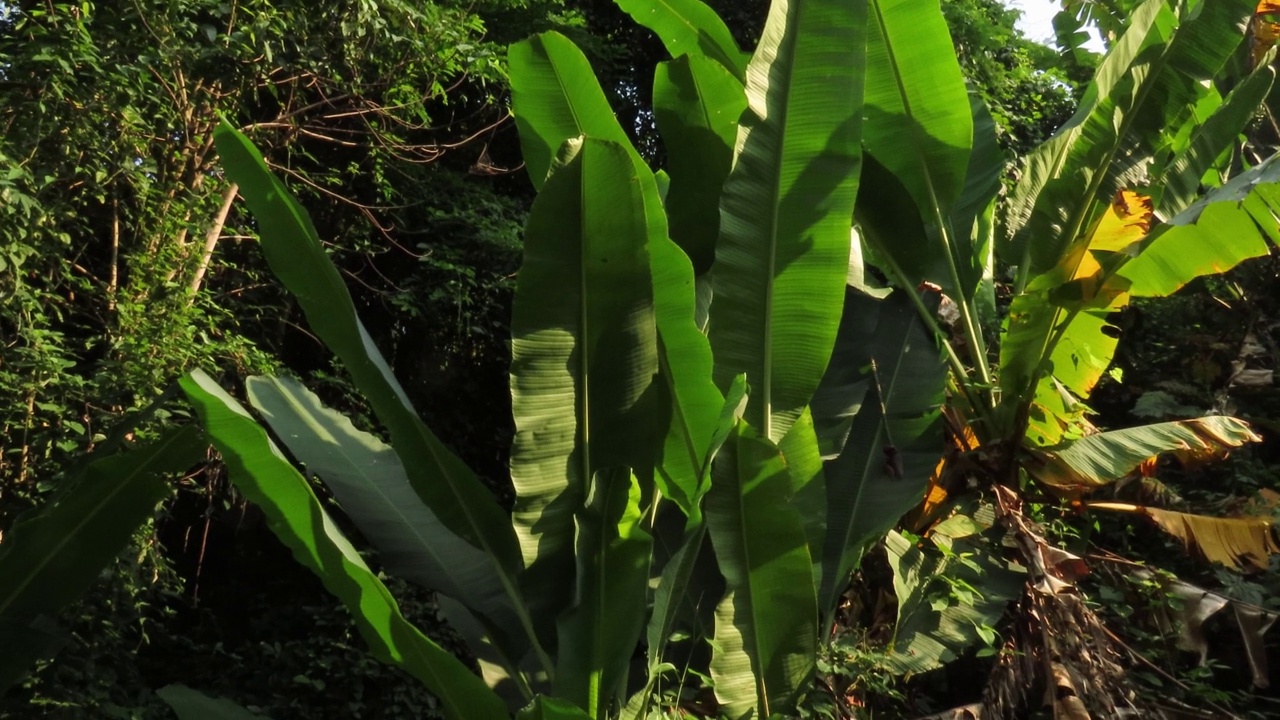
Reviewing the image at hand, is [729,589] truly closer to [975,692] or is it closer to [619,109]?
[975,692]

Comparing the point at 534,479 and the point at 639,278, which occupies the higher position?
the point at 639,278

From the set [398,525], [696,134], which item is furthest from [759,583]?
[696,134]

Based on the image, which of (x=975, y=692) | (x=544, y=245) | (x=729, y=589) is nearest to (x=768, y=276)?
(x=544, y=245)

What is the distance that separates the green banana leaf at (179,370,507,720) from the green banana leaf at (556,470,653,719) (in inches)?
8.7

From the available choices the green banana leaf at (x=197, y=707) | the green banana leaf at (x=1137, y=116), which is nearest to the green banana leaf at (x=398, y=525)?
the green banana leaf at (x=197, y=707)

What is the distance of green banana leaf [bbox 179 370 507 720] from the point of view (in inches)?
93.6

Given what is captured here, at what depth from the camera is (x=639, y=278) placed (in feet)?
8.34

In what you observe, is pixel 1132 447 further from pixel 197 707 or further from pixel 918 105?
pixel 197 707

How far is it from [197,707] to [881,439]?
1.92 meters

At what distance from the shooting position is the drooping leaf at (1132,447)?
293cm

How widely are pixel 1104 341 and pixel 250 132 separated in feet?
10.8

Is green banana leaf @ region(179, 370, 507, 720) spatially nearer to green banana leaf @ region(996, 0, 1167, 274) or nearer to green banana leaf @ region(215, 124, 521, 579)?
green banana leaf @ region(215, 124, 521, 579)

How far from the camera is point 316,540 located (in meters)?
2.42

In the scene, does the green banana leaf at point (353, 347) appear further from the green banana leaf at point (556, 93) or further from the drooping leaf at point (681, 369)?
the green banana leaf at point (556, 93)
